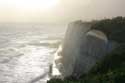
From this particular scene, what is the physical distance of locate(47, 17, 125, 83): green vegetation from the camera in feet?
51.5

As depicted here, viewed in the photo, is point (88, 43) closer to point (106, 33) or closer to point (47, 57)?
point (106, 33)

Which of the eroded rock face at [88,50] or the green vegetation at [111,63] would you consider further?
the eroded rock face at [88,50]

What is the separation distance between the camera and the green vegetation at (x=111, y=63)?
51.5 ft

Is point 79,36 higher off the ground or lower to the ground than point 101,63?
higher

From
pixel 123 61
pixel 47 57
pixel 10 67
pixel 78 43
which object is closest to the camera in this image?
pixel 123 61

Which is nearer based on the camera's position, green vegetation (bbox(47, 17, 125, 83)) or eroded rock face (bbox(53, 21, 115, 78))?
green vegetation (bbox(47, 17, 125, 83))

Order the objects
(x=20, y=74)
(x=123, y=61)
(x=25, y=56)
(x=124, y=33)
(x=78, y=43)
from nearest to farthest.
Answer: (x=123, y=61) < (x=124, y=33) < (x=78, y=43) < (x=20, y=74) < (x=25, y=56)

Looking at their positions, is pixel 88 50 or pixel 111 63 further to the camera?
pixel 88 50

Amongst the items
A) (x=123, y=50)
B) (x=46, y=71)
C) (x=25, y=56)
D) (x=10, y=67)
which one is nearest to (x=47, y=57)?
(x=25, y=56)

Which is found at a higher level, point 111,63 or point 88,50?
point 88,50

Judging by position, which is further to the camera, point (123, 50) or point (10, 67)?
point (10, 67)

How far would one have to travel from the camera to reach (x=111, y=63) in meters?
20.4

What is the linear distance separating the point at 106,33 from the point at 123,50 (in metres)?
4.76

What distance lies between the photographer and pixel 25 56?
60438 mm
